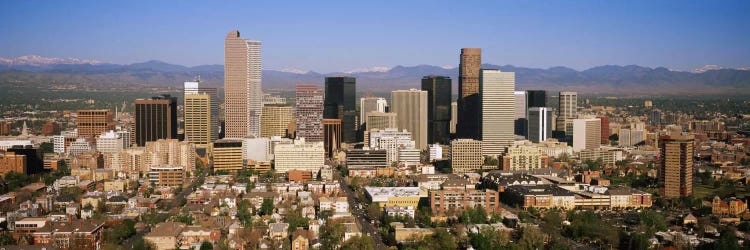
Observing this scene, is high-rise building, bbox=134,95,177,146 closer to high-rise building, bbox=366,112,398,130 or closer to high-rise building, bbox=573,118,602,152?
high-rise building, bbox=366,112,398,130

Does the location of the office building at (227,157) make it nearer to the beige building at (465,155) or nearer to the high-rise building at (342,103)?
the beige building at (465,155)

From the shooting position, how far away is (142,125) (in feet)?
128

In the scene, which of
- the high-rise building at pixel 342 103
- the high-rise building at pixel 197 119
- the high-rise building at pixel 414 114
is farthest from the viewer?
the high-rise building at pixel 342 103

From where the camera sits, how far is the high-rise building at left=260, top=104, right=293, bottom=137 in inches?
1725

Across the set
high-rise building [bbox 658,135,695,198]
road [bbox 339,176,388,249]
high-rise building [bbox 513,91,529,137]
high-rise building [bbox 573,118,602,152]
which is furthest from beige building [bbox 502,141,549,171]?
high-rise building [bbox 513,91,529,137]

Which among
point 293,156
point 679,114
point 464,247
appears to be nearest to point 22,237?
point 464,247

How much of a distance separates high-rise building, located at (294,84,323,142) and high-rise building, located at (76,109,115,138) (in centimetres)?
851

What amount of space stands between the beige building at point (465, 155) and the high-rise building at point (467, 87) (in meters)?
7.91

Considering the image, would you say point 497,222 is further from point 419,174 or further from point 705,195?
point 419,174

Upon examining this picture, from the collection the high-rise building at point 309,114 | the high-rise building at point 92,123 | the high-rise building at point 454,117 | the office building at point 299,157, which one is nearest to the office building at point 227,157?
the office building at point 299,157

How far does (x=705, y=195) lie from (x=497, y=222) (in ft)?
28.9

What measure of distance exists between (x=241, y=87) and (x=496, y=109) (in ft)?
41.3

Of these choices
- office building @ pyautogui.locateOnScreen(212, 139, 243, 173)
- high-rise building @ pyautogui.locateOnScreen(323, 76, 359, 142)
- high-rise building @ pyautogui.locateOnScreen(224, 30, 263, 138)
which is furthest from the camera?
high-rise building @ pyautogui.locateOnScreen(323, 76, 359, 142)

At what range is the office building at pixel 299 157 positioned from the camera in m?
34.1
